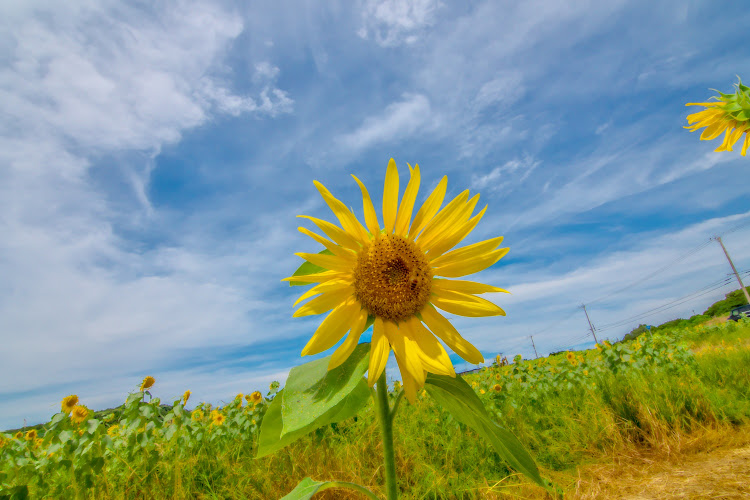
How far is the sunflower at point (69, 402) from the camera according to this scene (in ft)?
13.6

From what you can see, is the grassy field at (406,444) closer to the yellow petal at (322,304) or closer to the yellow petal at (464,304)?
the yellow petal at (464,304)

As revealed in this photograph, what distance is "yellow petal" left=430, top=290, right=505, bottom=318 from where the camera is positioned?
1.23 metres

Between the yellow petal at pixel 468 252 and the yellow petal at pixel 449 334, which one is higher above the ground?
the yellow petal at pixel 468 252

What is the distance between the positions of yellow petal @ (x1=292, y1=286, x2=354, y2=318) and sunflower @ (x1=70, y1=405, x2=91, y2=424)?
4417 millimetres

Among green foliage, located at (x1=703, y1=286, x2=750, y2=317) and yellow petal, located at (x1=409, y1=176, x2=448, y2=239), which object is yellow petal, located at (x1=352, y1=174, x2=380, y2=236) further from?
green foliage, located at (x1=703, y1=286, x2=750, y2=317)

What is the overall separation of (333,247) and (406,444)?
3.04 m

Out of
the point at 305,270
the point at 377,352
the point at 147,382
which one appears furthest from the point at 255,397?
the point at 377,352

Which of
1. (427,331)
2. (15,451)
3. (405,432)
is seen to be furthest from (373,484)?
(15,451)

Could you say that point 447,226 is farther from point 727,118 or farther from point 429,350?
point 727,118

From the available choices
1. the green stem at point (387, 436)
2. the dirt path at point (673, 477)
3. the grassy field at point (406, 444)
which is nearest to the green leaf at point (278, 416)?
the green stem at point (387, 436)

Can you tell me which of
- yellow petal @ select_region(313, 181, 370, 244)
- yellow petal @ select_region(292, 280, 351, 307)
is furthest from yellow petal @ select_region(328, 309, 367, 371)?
yellow petal @ select_region(313, 181, 370, 244)

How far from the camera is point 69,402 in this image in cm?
425

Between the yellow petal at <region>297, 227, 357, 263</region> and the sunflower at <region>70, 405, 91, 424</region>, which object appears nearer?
the yellow petal at <region>297, 227, 357, 263</region>

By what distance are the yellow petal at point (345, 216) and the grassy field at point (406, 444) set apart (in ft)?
6.81
